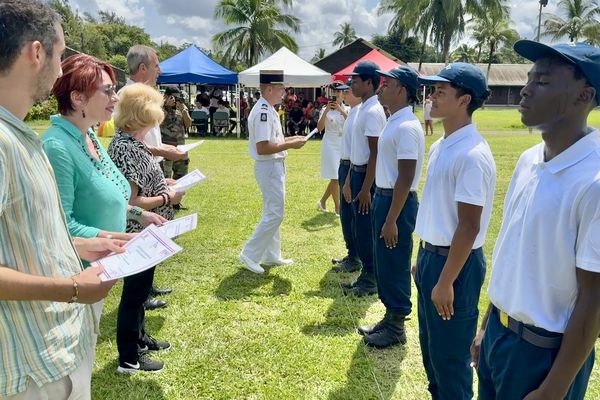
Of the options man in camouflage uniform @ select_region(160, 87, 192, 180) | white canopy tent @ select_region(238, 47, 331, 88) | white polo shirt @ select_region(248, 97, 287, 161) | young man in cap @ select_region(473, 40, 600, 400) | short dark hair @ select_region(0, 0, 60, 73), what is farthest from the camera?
white canopy tent @ select_region(238, 47, 331, 88)

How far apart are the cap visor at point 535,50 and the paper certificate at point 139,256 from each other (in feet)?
5.02

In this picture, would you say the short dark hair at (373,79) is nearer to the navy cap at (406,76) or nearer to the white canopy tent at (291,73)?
the navy cap at (406,76)

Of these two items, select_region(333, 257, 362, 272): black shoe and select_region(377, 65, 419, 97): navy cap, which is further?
select_region(333, 257, 362, 272): black shoe

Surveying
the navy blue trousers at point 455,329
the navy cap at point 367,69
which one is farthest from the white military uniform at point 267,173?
the navy blue trousers at point 455,329

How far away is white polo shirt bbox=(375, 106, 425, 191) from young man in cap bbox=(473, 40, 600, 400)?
1664mm

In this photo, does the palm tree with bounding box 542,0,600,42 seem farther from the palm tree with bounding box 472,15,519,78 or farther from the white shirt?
the white shirt

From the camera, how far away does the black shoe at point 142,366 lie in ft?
10.6

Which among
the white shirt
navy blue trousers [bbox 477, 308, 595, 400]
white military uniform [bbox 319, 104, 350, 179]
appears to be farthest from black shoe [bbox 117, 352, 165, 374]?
the white shirt

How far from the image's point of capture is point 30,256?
4.63ft

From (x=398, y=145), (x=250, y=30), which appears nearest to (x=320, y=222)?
(x=398, y=145)

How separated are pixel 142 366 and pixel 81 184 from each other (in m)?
1.70

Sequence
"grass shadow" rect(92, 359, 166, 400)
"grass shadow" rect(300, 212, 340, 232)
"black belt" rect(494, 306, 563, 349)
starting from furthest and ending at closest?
"grass shadow" rect(300, 212, 340, 232) → "grass shadow" rect(92, 359, 166, 400) → "black belt" rect(494, 306, 563, 349)

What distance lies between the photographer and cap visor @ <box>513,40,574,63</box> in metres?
1.53

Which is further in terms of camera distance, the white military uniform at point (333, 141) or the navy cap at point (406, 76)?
the white military uniform at point (333, 141)
